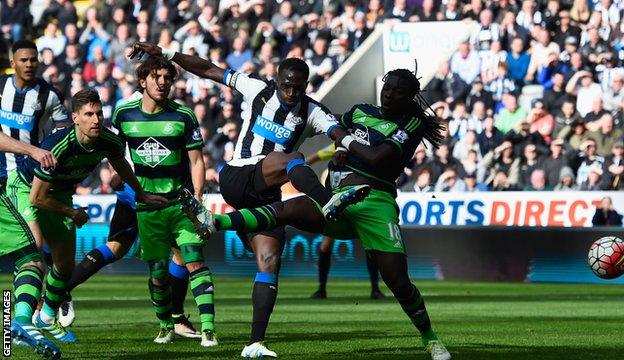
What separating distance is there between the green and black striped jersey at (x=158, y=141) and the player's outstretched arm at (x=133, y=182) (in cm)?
23

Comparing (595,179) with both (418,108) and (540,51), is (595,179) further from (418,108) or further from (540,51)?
(418,108)

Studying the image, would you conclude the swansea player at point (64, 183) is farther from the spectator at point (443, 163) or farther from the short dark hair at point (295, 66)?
the spectator at point (443, 163)

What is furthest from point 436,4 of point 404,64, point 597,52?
point 597,52

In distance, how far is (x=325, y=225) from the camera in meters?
10.7

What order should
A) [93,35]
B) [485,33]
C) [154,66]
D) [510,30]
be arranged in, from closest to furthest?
[154,66], [510,30], [485,33], [93,35]

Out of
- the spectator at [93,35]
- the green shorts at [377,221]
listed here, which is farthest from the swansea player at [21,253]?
the spectator at [93,35]

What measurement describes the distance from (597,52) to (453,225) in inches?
190

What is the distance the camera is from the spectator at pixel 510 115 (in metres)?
25.1

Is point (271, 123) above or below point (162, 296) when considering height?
above

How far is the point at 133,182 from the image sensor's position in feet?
36.1

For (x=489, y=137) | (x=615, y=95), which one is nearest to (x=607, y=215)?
(x=615, y=95)

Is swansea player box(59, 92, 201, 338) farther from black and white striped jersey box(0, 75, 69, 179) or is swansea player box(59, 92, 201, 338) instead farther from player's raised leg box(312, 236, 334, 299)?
player's raised leg box(312, 236, 334, 299)

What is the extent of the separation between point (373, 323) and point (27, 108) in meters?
4.11

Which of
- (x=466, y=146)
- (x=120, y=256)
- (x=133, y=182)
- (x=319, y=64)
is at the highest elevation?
(x=319, y=64)
